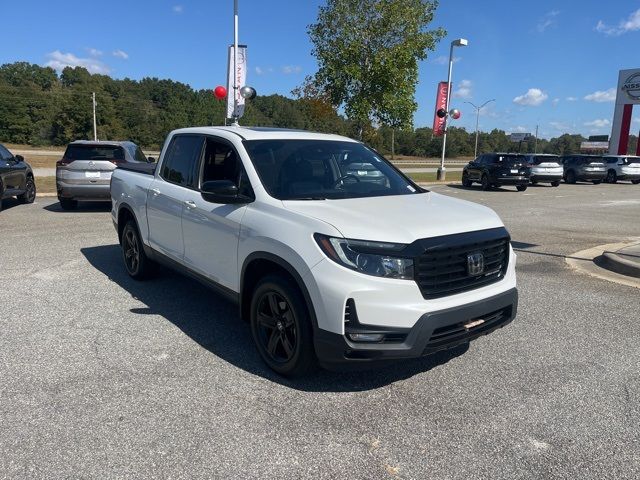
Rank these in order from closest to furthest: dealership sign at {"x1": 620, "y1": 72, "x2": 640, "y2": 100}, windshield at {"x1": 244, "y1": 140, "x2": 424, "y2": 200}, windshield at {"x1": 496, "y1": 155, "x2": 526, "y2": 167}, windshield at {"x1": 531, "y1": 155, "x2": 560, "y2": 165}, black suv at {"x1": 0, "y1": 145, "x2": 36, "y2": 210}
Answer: windshield at {"x1": 244, "y1": 140, "x2": 424, "y2": 200} → black suv at {"x1": 0, "y1": 145, "x2": 36, "y2": 210} → windshield at {"x1": 496, "y1": 155, "x2": 526, "y2": 167} → windshield at {"x1": 531, "y1": 155, "x2": 560, "y2": 165} → dealership sign at {"x1": 620, "y1": 72, "x2": 640, "y2": 100}

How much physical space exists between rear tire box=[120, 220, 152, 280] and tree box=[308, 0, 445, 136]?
54.4 feet

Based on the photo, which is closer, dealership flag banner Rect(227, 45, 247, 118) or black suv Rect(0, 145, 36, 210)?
black suv Rect(0, 145, 36, 210)

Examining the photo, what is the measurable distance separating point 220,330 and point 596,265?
574cm

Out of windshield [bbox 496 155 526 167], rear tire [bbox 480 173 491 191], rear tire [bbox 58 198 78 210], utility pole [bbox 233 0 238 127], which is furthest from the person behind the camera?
rear tire [bbox 480 173 491 191]

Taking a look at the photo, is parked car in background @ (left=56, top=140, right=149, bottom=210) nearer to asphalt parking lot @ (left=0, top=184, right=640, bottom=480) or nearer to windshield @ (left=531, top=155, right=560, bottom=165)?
asphalt parking lot @ (left=0, top=184, right=640, bottom=480)

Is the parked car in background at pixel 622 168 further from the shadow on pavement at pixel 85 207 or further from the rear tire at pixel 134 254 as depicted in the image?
the rear tire at pixel 134 254

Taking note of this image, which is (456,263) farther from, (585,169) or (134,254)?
(585,169)

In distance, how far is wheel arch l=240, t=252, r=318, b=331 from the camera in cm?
343

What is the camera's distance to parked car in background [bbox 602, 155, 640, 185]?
30266 millimetres

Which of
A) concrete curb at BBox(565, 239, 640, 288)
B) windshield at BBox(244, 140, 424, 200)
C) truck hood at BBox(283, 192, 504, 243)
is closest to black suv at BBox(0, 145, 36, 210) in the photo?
windshield at BBox(244, 140, 424, 200)

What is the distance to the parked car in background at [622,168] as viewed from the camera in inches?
1192

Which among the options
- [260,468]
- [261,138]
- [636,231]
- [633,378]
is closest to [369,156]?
[261,138]

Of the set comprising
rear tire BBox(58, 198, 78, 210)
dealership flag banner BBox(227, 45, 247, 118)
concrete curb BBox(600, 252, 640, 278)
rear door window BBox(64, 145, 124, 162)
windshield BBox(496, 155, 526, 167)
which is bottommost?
rear tire BBox(58, 198, 78, 210)

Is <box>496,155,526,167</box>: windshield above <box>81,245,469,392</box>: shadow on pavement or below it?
above
